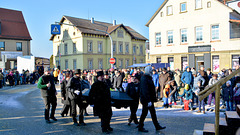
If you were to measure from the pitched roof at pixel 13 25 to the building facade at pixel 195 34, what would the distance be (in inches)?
1094

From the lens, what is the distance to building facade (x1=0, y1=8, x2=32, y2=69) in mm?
42250

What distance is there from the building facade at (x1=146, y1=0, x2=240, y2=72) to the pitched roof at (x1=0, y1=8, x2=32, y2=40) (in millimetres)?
27799

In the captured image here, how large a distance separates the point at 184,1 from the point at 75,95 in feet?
76.6

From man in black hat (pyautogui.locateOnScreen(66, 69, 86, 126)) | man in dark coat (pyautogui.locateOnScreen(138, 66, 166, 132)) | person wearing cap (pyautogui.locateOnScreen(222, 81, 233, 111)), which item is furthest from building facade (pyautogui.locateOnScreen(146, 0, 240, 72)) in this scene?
man in black hat (pyautogui.locateOnScreen(66, 69, 86, 126))

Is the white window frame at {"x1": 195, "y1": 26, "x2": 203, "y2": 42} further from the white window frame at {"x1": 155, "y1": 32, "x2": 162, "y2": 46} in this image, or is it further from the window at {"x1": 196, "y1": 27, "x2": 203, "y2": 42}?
the white window frame at {"x1": 155, "y1": 32, "x2": 162, "y2": 46}

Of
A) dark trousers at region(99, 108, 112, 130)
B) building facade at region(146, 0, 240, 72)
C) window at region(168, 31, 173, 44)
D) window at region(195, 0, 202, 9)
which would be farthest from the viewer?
window at region(168, 31, 173, 44)

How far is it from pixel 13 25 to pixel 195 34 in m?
36.5

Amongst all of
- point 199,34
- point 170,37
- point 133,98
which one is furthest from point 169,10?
point 133,98


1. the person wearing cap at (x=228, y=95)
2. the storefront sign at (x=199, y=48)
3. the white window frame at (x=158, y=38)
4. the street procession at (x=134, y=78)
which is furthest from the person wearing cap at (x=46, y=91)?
the white window frame at (x=158, y=38)

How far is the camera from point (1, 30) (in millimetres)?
42719

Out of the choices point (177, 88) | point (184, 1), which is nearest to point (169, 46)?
point (184, 1)

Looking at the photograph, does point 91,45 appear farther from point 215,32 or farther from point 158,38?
point 215,32

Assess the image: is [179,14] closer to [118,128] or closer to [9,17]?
[118,128]

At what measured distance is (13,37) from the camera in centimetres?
4328
